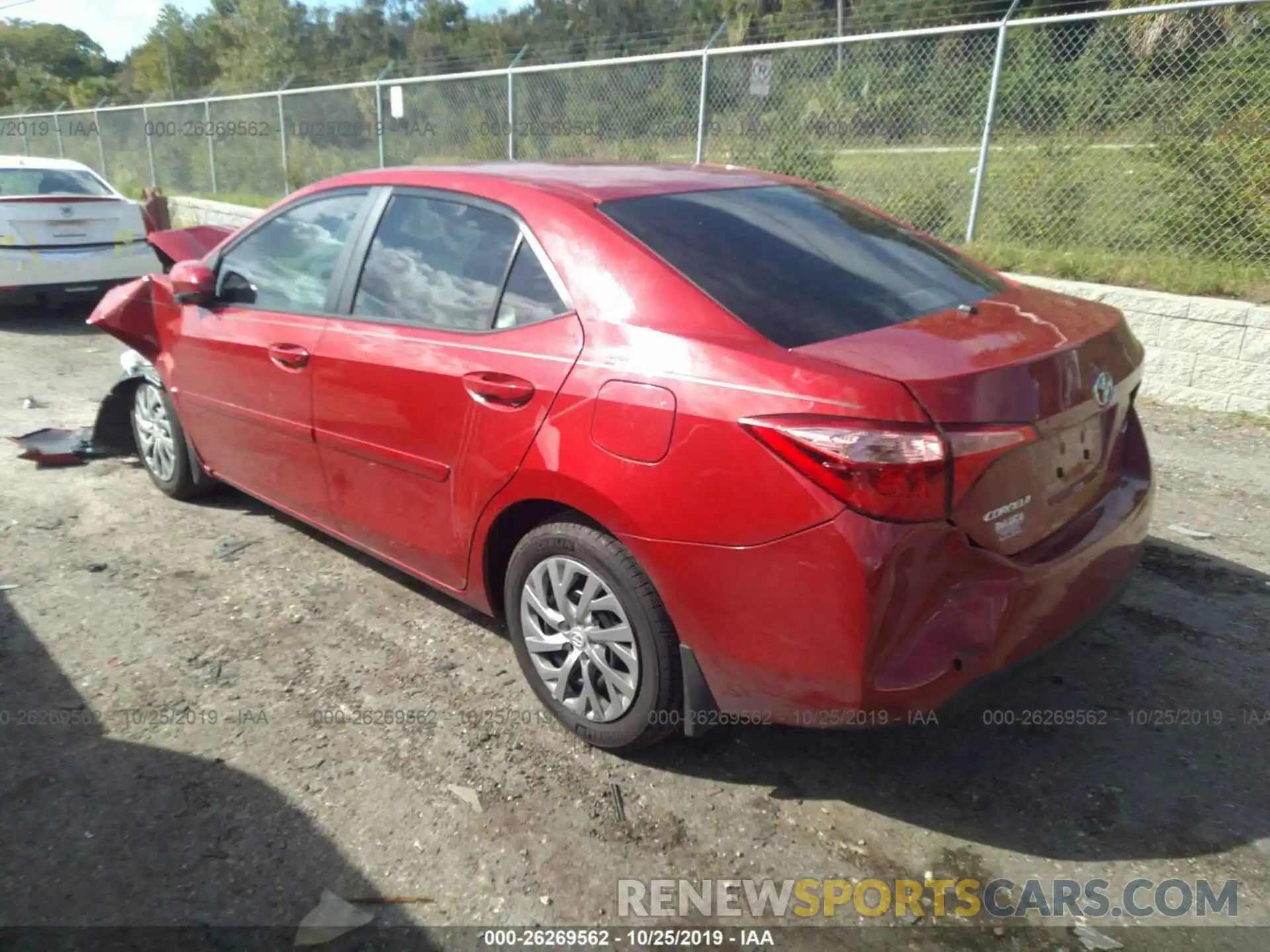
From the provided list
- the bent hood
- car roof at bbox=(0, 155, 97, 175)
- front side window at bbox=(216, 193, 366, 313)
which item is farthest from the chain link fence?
car roof at bbox=(0, 155, 97, 175)

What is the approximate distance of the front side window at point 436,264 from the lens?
3.22m

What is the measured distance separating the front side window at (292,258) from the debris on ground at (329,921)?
225 centimetres

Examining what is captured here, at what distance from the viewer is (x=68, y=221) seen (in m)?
9.64

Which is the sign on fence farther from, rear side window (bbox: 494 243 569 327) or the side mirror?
rear side window (bbox: 494 243 569 327)

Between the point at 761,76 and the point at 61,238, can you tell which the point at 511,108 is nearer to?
the point at 761,76

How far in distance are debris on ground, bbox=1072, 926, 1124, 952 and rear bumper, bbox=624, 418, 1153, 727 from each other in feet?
2.01

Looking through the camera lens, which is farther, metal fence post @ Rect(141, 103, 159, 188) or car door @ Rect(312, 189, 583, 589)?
metal fence post @ Rect(141, 103, 159, 188)

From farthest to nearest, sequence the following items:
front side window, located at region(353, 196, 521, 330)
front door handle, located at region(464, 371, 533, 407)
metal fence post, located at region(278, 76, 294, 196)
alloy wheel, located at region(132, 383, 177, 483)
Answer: metal fence post, located at region(278, 76, 294, 196), alloy wheel, located at region(132, 383, 177, 483), front side window, located at region(353, 196, 521, 330), front door handle, located at region(464, 371, 533, 407)

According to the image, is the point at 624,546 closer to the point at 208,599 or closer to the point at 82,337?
the point at 208,599

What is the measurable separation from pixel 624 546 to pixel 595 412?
39 centimetres

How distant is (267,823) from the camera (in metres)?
2.77

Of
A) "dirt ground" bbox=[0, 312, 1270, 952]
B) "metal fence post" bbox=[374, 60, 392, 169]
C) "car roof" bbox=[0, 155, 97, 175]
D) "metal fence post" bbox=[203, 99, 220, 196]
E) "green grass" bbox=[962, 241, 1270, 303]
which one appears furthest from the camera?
"metal fence post" bbox=[203, 99, 220, 196]

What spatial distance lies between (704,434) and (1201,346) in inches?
209

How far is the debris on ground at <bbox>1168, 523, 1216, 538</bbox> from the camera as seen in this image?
453 centimetres
